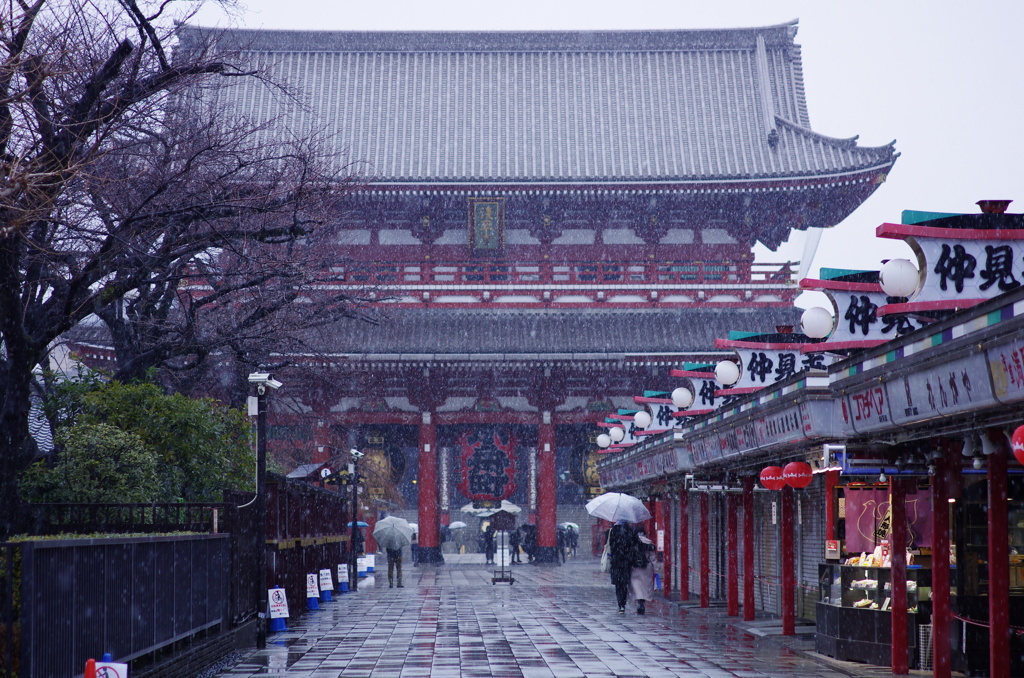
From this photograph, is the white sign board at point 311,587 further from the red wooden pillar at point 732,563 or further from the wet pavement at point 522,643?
the red wooden pillar at point 732,563

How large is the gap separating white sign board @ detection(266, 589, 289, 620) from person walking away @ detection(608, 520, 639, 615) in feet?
19.6

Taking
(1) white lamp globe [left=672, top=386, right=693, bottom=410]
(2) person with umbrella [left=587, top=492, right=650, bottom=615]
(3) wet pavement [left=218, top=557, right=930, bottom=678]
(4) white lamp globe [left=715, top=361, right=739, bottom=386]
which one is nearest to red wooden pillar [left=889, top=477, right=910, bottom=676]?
(3) wet pavement [left=218, top=557, right=930, bottom=678]

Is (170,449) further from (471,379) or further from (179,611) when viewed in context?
(471,379)

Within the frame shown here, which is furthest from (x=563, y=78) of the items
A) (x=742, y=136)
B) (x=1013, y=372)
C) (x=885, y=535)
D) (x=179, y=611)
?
(x=1013, y=372)

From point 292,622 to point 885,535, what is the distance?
9133mm

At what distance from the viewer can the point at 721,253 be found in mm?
33344

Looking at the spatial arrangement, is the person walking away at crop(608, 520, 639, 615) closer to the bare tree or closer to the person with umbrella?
the person with umbrella

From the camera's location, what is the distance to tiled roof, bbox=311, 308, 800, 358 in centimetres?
3148

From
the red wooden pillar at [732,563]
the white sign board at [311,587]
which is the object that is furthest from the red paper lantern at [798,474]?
the white sign board at [311,587]

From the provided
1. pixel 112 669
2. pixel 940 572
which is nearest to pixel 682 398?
pixel 940 572

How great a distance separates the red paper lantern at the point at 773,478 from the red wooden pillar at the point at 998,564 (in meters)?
4.25

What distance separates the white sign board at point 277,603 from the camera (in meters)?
16.7

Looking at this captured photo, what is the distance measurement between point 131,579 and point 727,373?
9022 millimetres

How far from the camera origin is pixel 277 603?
55.2ft
